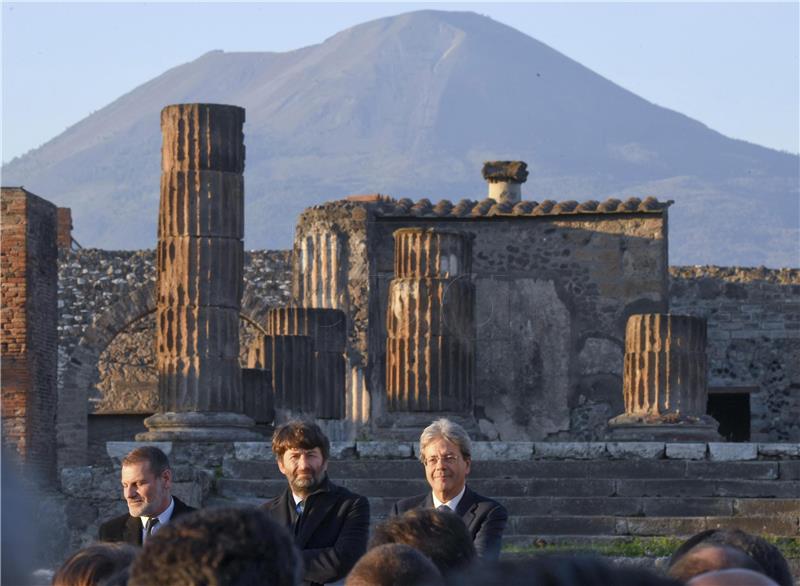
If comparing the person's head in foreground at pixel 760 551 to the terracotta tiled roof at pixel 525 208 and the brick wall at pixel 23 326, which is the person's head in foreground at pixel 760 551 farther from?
the terracotta tiled roof at pixel 525 208

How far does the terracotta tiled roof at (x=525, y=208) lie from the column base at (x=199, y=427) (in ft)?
26.6

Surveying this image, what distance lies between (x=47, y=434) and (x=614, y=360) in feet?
22.5

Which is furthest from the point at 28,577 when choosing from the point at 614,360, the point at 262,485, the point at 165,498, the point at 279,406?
the point at 614,360

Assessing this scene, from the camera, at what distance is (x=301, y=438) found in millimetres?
7223

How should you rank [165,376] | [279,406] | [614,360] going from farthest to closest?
[614,360] < [279,406] < [165,376]

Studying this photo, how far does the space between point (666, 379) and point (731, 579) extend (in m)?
14.1

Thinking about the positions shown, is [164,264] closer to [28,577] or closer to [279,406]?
[279,406]

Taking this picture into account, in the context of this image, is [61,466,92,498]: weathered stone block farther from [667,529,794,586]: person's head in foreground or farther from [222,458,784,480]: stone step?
[667,529,794,586]: person's head in foreground

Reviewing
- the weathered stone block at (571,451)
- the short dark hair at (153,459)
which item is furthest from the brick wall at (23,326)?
the short dark hair at (153,459)

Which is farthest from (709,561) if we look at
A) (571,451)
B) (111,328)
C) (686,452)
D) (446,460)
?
(111,328)

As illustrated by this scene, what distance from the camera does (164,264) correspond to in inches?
627

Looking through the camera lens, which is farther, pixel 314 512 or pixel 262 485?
pixel 262 485

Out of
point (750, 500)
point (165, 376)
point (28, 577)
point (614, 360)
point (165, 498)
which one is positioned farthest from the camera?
point (614, 360)

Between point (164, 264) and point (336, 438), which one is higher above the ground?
point (164, 264)
